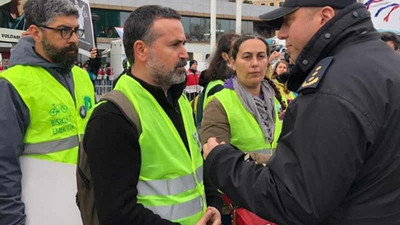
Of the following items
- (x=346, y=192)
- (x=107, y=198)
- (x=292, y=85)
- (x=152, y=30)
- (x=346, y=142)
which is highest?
(x=152, y=30)

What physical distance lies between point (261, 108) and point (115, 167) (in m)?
1.58

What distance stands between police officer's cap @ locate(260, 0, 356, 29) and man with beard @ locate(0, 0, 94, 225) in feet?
4.47

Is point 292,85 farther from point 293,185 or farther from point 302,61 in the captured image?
point 293,185

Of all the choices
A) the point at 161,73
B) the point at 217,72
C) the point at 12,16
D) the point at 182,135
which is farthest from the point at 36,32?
the point at 12,16

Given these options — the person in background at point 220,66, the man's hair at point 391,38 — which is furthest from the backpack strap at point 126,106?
the man's hair at point 391,38

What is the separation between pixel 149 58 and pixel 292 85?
2.29 feet

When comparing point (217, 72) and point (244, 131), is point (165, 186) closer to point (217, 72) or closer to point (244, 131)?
point (244, 131)

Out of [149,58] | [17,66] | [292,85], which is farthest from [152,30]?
[17,66]

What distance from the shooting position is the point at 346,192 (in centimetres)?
134

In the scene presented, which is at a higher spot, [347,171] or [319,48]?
[319,48]

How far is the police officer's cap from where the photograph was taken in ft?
4.90

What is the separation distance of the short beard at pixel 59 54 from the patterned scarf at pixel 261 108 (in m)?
1.20

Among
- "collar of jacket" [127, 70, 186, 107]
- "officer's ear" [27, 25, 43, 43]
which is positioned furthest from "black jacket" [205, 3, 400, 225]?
"officer's ear" [27, 25, 43, 43]

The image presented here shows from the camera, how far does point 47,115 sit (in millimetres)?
2291
